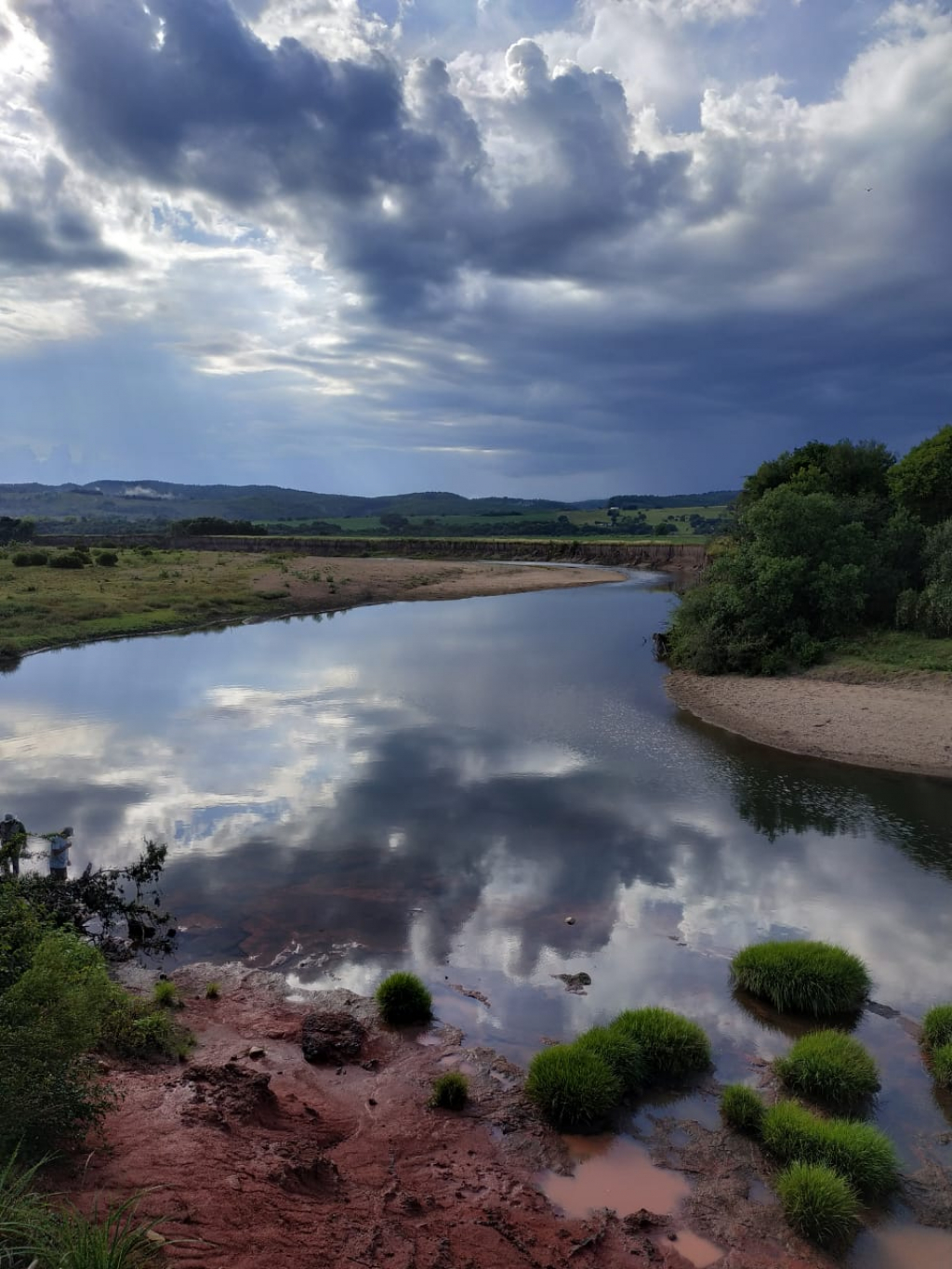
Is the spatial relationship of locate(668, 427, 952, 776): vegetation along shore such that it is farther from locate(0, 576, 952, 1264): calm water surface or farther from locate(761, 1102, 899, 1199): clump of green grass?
locate(761, 1102, 899, 1199): clump of green grass

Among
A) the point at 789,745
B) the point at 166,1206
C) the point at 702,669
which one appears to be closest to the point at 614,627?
the point at 702,669

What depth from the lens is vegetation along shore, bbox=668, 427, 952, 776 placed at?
2869 cm

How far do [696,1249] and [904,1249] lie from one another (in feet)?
6.63

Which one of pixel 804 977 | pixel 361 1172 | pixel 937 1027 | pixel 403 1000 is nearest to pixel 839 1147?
pixel 937 1027

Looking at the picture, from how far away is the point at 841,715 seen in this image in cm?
2819

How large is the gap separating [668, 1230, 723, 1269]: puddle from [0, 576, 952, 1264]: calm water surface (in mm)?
1542

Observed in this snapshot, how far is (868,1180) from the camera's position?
28.5 feet

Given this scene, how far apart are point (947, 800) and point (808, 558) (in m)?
17.8

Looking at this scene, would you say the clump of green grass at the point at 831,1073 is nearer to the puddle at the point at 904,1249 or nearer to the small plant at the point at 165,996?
the puddle at the point at 904,1249

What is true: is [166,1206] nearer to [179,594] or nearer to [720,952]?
[720,952]

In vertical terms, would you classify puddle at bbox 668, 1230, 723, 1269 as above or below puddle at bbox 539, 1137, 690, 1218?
above

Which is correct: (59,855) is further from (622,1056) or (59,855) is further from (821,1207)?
(821,1207)

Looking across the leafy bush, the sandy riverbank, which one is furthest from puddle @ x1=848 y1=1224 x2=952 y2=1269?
the leafy bush

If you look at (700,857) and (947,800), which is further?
(947,800)
